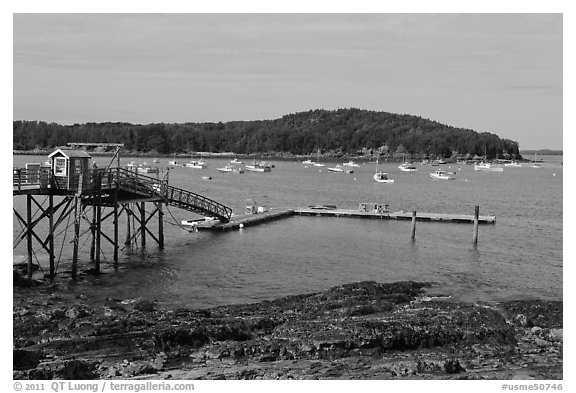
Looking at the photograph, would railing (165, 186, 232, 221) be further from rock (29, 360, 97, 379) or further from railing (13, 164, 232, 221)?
rock (29, 360, 97, 379)

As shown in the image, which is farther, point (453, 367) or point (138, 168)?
point (138, 168)

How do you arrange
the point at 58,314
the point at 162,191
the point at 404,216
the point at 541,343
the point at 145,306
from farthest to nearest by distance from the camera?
the point at 404,216
the point at 162,191
the point at 145,306
the point at 58,314
the point at 541,343

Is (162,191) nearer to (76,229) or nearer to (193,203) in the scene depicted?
(193,203)

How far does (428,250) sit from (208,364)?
2910 cm

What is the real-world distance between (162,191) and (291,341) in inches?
993

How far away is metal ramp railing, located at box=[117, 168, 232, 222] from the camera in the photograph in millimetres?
40562

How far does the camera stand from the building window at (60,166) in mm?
35469

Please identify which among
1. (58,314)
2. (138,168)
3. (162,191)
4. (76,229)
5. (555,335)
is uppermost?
(138,168)

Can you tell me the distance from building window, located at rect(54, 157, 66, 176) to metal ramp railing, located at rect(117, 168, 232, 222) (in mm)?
3944

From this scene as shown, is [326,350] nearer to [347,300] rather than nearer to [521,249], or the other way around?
[347,300]

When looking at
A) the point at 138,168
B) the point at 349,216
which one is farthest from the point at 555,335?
the point at 138,168

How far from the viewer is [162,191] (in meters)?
45.5

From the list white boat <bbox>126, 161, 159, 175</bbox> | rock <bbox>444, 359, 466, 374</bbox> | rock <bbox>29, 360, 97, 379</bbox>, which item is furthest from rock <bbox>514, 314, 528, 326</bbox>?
white boat <bbox>126, 161, 159, 175</bbox>

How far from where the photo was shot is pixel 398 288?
32.6 metres
